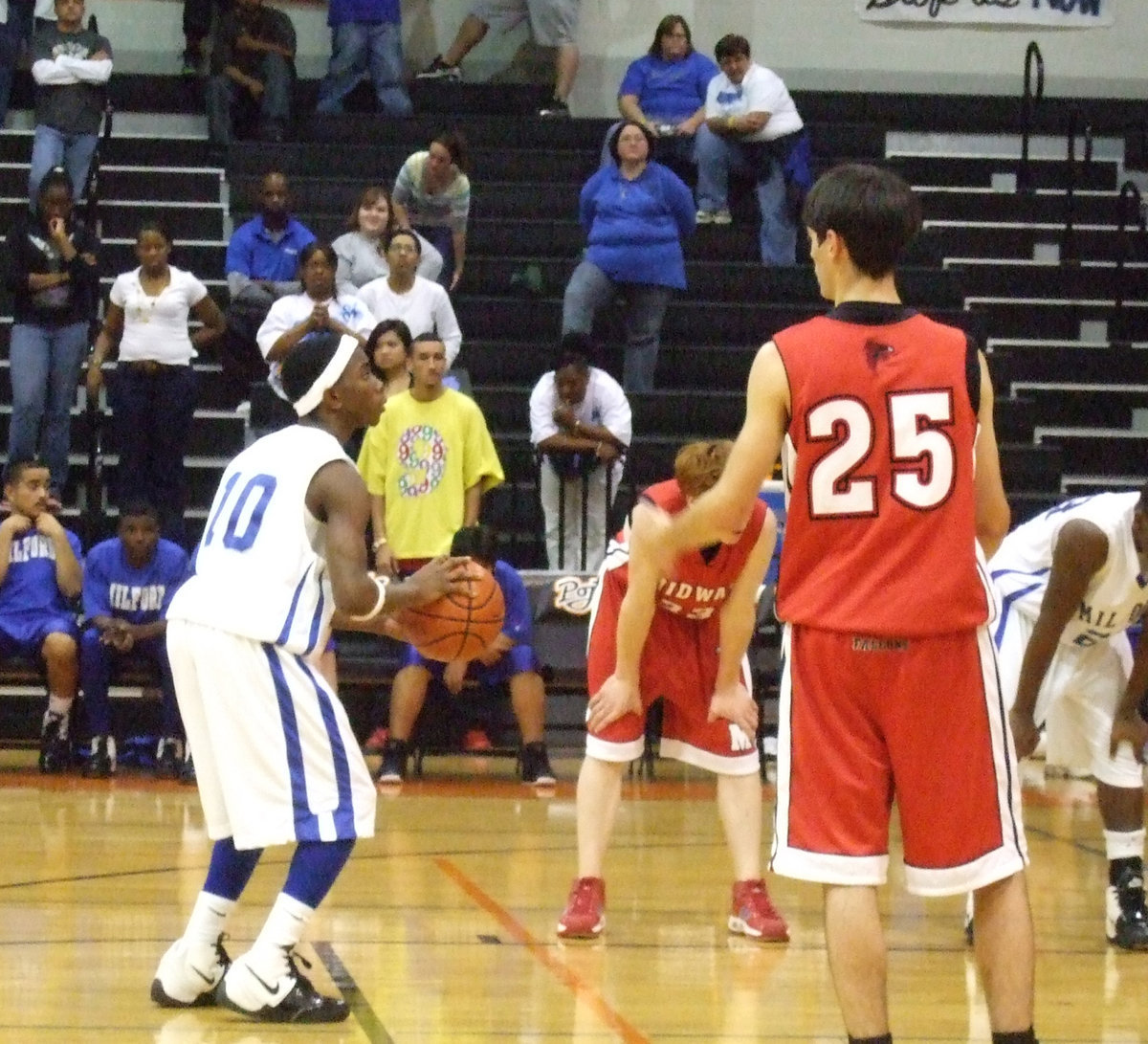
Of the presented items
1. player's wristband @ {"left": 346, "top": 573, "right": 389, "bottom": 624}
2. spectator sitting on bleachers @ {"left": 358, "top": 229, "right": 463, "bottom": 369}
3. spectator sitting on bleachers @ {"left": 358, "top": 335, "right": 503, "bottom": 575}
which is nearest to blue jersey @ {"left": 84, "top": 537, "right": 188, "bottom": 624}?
spectator sitting on bleachers @ {"left": 358, "top": 335, "right": 503, "bottom": 575}

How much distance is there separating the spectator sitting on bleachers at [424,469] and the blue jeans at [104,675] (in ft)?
3.86

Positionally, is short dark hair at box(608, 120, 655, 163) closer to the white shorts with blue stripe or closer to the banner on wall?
the banner on wall

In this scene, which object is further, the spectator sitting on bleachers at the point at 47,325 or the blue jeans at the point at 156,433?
the spectator sitting on bleachers at the point at 47,325

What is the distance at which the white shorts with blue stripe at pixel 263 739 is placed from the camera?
499 centimetres

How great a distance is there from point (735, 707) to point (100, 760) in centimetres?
458

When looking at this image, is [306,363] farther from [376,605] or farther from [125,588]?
[125,588]

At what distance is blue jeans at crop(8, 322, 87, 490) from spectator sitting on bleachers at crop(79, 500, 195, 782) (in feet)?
5.06

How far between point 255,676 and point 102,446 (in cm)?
748

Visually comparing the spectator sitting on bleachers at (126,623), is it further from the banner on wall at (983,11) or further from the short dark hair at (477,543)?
the banner on wall at (983,11)

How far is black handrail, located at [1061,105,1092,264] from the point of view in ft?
45.9

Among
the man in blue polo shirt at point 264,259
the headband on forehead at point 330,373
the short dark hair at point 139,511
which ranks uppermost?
the man in blue polo shirt at point 264,259

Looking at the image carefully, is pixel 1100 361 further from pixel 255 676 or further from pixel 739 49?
pixel 255 676

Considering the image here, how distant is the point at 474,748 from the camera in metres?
10.2

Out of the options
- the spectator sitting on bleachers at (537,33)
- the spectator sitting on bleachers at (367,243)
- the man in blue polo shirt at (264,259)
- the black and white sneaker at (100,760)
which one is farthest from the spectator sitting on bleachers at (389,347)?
the spectator sitting on bleachers at (537,33)
